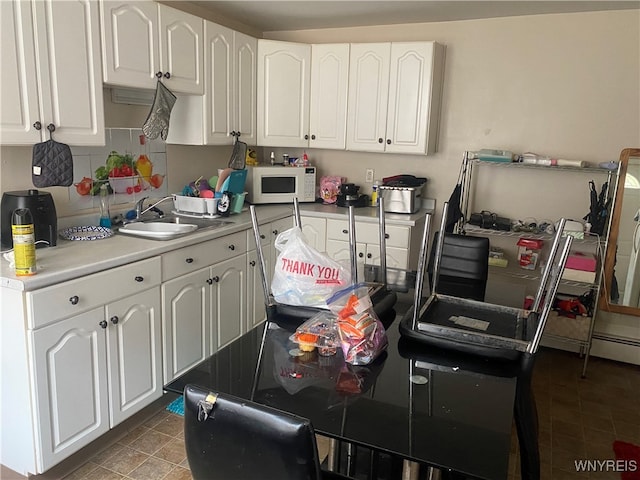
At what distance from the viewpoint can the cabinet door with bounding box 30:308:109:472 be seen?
1.89 metres

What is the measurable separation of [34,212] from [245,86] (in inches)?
68.9

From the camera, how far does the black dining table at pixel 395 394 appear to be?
106 centimetres

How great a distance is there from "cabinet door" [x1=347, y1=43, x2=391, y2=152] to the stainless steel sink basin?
124cm

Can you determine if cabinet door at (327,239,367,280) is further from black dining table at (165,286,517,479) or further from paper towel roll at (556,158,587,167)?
black dining table at (165,286,517,479)

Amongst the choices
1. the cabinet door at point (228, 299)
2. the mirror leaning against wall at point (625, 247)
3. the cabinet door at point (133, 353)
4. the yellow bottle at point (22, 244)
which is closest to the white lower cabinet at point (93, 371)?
the cabinet door at point (133, 353)

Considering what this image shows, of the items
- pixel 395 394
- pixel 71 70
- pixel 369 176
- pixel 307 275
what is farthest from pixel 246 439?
pixel 369 176

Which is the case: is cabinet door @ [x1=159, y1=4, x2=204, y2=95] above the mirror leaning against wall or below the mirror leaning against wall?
above

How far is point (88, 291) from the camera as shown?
6.61 ft

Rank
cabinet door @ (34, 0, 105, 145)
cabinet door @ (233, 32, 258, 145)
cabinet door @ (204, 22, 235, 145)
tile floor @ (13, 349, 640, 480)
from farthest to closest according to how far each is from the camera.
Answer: cabinet door @ (233, 32, 258, 145), cabinet door @ (204, 22, 235, 145), tile floor @ (13, 349, 640, 480), cabinet door @ (34, 0, 105, 145)

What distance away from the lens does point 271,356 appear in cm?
144

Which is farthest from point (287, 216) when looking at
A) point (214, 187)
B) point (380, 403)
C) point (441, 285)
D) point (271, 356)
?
point (380, 403)

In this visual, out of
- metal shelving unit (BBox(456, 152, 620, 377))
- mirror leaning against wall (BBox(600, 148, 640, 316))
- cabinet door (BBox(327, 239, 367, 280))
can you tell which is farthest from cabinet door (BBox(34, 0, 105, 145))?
mirror leaning against wall (BBox(600, 148, 640, 316))

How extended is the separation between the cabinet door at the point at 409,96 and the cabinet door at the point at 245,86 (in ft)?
3.16

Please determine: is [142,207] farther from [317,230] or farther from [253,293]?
[317,230]
